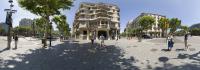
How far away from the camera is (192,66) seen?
18.1 meters

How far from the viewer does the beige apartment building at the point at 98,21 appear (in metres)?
84.1

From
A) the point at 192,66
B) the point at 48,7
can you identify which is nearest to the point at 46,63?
the point at 192,66

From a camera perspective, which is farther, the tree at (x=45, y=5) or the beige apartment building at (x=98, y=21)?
the beige apartment building at (x=98, y=21)

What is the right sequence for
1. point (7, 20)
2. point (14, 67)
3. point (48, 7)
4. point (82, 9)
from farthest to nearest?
point (82, 9) → point (48, 7) → point (7, 20) → point (14, 67)

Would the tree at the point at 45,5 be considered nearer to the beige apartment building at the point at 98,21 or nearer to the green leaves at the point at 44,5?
the green leaves at the point at 44,5

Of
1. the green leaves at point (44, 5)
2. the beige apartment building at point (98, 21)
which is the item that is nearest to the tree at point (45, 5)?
the green leaves at point (44, 5)

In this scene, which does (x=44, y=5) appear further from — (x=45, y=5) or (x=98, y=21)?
(x=98, y=21)

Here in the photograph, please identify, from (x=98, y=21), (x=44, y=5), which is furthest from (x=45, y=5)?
(x=98, y=21)

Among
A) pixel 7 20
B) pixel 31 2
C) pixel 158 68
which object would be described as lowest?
pixel 158 68

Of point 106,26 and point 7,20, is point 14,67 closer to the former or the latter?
point 7,20

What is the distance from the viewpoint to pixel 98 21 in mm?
86188

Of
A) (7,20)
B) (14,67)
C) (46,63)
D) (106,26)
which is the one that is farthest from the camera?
(106,26)

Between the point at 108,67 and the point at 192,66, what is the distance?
16.1 ft

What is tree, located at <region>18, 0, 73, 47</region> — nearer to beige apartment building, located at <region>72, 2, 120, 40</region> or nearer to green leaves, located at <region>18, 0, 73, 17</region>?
green leaves, located at <region>18, 0, 73, 17</region>
